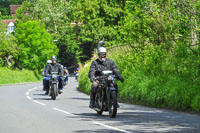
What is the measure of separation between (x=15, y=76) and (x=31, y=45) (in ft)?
39.8

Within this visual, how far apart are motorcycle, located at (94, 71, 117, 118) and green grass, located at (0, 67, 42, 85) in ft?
122

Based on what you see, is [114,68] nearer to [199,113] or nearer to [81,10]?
[199,113]

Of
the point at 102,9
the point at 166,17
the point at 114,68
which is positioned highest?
the point at 102,9

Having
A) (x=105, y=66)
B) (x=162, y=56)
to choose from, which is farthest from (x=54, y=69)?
(x=105, y=66)

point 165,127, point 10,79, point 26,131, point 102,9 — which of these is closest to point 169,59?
point 165,127

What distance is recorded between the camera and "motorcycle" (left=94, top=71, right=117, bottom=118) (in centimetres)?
1207

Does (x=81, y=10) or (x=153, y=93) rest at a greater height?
(x=81, y=10)

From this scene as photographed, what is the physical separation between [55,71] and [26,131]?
12396mm

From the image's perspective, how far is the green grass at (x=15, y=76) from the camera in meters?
51.0

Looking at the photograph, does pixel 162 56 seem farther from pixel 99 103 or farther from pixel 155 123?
pixel 155 123

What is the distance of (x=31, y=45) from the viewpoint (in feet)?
216

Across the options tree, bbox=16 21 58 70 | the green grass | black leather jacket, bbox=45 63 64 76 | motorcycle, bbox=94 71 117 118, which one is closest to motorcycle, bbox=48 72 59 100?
black leather jacket, bbox=45 63 64 76

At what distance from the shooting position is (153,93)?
53.8 ft

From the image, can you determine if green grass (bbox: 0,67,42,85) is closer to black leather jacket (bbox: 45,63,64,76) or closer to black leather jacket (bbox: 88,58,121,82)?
black leather jacket (bbox: 45,63,64,76)
